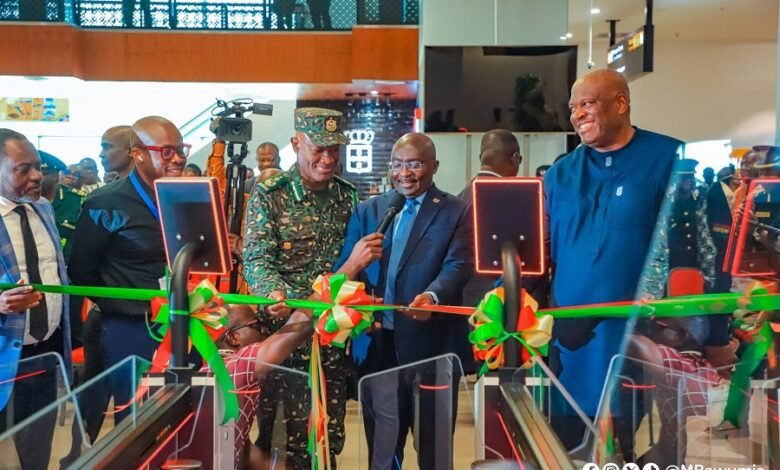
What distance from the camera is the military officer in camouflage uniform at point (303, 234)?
2.72 meters

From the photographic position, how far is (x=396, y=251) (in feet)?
10.00

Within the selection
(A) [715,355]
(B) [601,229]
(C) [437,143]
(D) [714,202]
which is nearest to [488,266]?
(B) [601,229]

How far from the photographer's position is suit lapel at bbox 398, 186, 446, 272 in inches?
119

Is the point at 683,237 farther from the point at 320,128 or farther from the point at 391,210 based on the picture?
the point at 320,128

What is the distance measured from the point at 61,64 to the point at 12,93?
1845 mm

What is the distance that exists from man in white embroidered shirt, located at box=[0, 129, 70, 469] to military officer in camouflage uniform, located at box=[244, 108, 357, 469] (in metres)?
0.75

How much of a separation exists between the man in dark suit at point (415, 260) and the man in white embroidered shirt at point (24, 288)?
103cm

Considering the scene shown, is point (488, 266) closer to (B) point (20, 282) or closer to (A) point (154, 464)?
(A) point (154, 464)

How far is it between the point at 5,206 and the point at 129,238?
Answer: 41 centimetres

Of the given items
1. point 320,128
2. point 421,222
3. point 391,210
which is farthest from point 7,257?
point 421,222

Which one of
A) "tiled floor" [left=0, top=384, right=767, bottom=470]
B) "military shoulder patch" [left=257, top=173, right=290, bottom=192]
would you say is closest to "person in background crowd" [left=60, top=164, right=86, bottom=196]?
"military shoulder patch" [left=257, top=173, right=290, bottom=192]

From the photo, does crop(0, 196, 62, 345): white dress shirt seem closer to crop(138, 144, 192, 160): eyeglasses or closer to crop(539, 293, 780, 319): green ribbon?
crop(138, 144, 192, 160): eyeglasses

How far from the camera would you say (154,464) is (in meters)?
1.87

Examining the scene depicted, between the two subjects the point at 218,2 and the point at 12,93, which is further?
the point at 12,93
